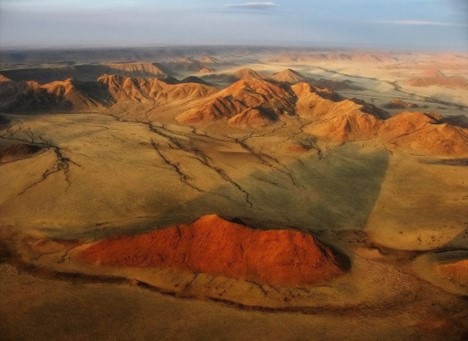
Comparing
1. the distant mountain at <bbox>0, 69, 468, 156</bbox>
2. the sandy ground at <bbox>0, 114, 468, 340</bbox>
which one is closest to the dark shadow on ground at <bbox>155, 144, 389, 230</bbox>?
the sandy ground at <bbox>0, 114, 468, 340</bbox>

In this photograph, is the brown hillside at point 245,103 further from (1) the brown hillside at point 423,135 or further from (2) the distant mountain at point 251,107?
(1) the brown hillside at point 423,135

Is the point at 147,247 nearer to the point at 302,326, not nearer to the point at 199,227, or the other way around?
the point at 199,227

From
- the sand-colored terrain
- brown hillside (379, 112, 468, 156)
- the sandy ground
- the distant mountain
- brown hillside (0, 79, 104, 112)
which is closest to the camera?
the sandy ground

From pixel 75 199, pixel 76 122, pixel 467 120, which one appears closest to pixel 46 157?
pixel 75 199

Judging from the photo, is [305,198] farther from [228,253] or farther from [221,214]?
[228,253]

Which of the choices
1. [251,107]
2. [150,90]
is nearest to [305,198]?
[251,107]

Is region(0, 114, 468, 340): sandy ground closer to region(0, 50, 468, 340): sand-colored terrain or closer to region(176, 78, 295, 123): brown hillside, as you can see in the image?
region(0, 50, 468, 340): sand-colored terrain
